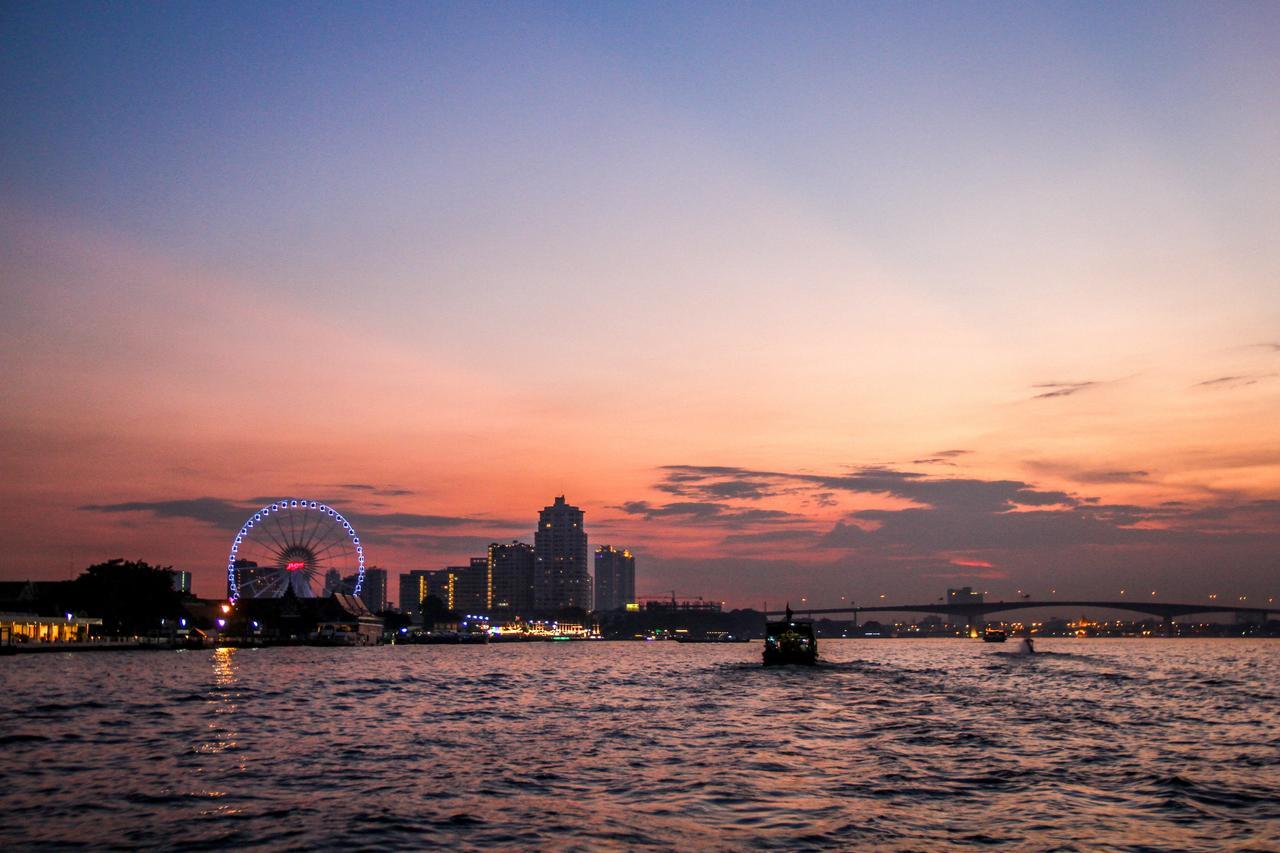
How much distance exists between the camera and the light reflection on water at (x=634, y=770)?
29.9m

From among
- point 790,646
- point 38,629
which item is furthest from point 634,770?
point 38,629

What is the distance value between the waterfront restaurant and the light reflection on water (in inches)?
4033

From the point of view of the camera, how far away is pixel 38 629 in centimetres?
18462

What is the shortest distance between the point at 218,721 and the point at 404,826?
3562 cm

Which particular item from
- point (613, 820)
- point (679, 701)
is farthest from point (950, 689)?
point (613, 820)

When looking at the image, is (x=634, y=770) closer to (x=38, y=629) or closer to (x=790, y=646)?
(x=790, y=646)

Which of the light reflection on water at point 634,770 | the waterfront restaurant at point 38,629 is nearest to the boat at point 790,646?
the light reflection on water at point 634,770

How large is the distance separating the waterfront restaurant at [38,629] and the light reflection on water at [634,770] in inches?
4033

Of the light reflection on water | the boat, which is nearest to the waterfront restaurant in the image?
the light reflection on water

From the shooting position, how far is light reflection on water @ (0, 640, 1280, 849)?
29906 millimetres

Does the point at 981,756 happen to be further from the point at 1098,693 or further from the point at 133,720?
the point at 1098,693

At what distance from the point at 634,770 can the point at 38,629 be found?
175m

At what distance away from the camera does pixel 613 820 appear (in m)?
31.4

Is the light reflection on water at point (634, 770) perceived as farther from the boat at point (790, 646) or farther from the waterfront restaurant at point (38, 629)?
the waterfront restaurant at point (38, 629)
